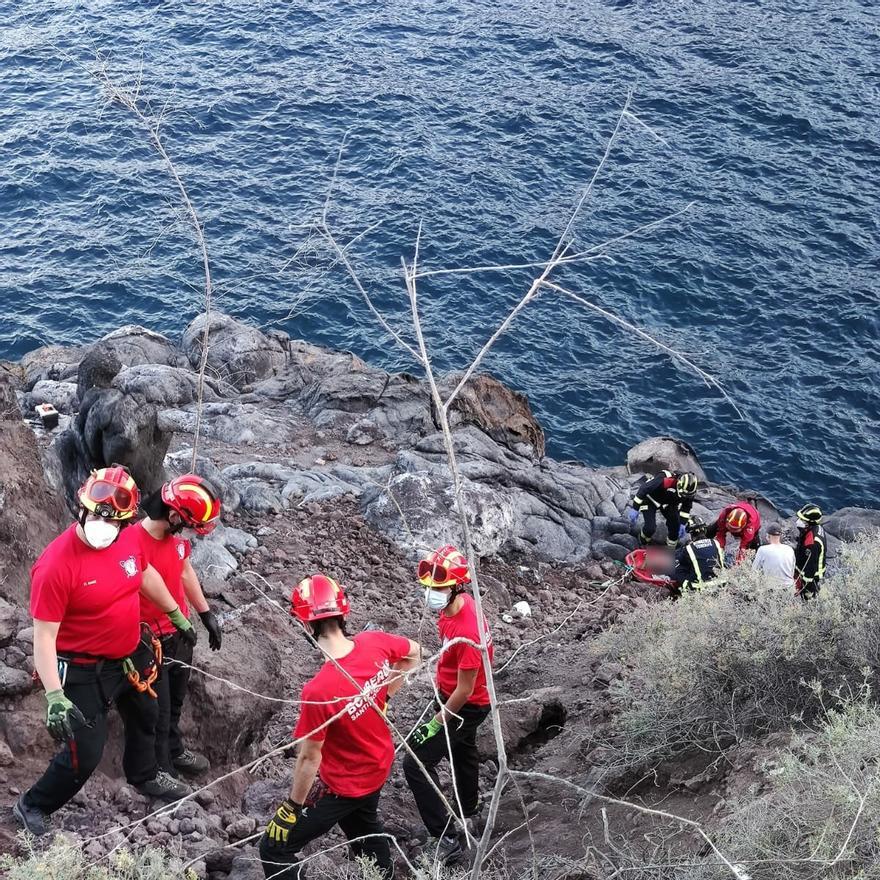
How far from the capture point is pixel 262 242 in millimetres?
22734

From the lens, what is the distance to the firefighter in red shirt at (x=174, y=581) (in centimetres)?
623

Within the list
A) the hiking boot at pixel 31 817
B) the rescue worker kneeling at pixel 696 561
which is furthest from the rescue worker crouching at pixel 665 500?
the hiking boot at pixel 31 817

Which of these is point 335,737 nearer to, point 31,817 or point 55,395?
point 31,817

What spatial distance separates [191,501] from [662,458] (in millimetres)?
12401

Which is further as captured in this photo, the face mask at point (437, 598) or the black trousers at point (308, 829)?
the face mask at point (437, 598)

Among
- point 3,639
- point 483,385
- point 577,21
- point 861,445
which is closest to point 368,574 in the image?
point 3,639

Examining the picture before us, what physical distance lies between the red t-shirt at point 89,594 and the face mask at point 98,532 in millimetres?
81

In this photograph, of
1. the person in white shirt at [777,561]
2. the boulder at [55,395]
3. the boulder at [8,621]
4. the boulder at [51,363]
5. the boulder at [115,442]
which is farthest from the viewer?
the boulder at [51,363]

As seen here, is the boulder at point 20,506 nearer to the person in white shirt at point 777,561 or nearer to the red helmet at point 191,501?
the red helmet at point 191,501

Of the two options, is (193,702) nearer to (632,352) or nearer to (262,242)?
(632,352)

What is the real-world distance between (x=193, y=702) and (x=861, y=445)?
14.9 meters

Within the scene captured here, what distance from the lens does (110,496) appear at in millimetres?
5582

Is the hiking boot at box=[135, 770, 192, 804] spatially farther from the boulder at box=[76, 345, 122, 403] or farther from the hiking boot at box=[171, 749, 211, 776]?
the boulder at box=[76, 345, 122, 403]

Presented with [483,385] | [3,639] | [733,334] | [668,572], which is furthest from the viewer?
[733,334]
